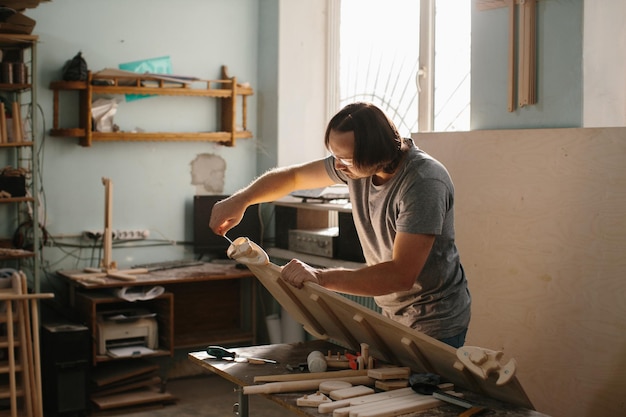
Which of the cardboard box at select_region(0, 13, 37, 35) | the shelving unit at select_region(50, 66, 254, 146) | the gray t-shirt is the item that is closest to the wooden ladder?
the shelving unit at select_region(50, 66, 254, 146)

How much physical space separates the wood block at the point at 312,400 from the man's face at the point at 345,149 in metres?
0.67

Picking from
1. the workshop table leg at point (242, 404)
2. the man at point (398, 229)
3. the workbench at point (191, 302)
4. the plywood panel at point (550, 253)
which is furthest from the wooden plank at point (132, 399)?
the man at point (398, 229)

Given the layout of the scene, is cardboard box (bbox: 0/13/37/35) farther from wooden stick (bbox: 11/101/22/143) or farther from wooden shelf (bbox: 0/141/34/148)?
wooden shelf (bbox: 0/141/34/148)

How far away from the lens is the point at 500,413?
2.12 m

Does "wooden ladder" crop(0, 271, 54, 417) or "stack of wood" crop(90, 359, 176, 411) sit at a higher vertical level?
"wooden ladder" crop(0, 271, 54, 417)

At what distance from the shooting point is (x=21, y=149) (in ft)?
16.4

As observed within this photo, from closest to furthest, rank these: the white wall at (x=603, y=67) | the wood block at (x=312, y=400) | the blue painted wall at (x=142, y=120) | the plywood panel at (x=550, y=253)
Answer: the wood block at (x=312, y=400) < the plywood panel at (x=550, y=253) < the white wall at (x=603, y=67) < the blue painted wall at (x=142, y=120)

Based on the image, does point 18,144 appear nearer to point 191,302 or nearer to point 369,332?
point 191,302

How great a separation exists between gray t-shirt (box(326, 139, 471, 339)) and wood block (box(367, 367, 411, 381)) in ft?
0.64

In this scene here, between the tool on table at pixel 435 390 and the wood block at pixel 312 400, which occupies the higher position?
the tool on table at pixel 435 390

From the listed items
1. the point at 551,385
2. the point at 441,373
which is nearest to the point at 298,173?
the point at 441,373

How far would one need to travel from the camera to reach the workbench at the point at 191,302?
4828mm

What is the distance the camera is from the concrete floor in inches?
187

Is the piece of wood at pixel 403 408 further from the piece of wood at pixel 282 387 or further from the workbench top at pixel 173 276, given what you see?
the workbench top at pixel 173 276
